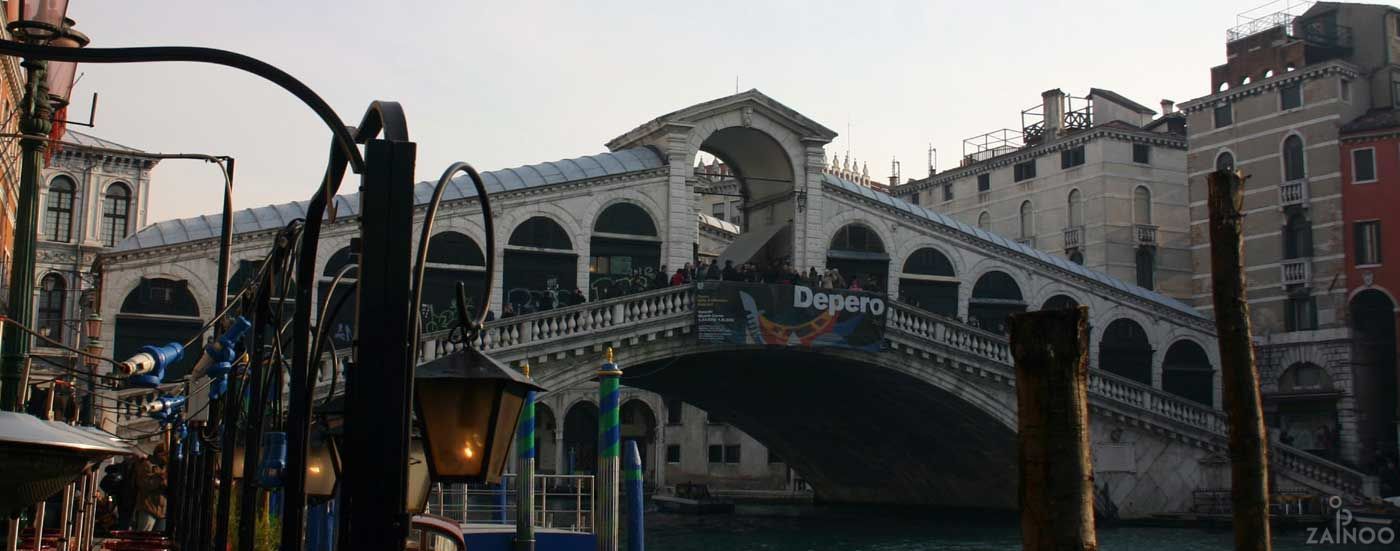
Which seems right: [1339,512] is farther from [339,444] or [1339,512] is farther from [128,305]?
[339,444]

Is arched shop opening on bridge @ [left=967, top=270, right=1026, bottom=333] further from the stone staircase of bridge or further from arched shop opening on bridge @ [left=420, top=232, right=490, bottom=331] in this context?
arched shop opening on bridge @ [left=420, top=232, right=490, bottom=331]

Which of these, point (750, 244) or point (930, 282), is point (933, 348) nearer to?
point (930, 282)

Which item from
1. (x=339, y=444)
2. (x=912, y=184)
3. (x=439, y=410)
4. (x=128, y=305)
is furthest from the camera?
(x=912, y=184)

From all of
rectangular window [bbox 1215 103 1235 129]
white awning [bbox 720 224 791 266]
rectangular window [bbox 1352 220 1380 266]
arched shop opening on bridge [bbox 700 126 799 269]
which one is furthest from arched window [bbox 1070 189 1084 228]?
white awning [bbox 720 224 791 266]

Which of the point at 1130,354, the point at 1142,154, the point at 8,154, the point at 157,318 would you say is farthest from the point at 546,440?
the point at 8,154

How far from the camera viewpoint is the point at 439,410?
4484 millimetres

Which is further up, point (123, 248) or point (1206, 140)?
point (1206, 140)

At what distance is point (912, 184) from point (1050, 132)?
670cm

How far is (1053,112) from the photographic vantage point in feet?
145

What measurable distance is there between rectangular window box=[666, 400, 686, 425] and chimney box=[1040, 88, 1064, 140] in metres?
16.4

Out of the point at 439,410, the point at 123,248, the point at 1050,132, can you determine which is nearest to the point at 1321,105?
the point at 1050,132

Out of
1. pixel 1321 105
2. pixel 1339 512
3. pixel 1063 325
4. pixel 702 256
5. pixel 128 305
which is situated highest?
pixel 1321 105

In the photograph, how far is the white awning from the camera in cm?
3269

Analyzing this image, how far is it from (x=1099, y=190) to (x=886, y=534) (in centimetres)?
1501
